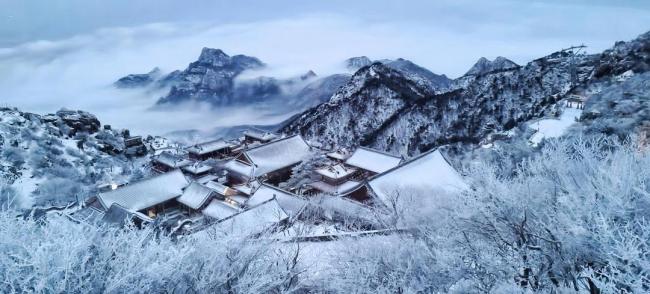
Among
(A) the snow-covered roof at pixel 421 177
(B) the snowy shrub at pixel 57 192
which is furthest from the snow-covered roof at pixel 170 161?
(A) the snow-covered roof at pixel 421 177

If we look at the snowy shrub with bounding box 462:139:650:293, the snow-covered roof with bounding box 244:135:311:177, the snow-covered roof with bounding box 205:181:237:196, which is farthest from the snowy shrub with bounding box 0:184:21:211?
the snow-covered roof with bounding box 244:135:311:177

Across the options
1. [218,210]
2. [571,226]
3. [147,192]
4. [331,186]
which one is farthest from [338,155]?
[571,226]

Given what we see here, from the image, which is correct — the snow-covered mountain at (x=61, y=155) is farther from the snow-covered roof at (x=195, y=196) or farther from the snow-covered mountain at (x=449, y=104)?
the snow-covered mountain at (x=449, y=104)

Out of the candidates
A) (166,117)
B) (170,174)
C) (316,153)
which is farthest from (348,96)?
(166,117)

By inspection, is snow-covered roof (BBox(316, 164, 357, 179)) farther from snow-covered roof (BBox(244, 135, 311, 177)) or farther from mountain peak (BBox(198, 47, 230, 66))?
mountain peak (BBox(198, 47, 230, 66))

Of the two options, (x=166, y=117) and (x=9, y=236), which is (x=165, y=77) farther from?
(x=9, y=236)

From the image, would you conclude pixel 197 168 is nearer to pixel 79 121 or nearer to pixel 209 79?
pixel 79 121
